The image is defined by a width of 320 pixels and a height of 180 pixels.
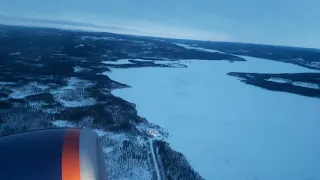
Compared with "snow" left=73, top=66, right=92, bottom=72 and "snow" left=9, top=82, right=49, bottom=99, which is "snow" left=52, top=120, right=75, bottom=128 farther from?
"snow" left=73, top=66, right=92, bottom=72

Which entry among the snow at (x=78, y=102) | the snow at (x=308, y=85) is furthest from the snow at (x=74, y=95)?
the snow at (x=308, y=85)

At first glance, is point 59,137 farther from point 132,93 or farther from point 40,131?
point 132,93

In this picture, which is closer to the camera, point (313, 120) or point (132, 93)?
point (313, 120)

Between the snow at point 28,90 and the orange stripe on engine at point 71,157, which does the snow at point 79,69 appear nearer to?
Result: the snow at point 28,90

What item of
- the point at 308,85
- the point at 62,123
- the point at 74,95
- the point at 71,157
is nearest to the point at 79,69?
the point at 74,95

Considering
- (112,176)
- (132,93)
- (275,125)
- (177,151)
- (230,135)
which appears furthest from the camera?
(132,93)

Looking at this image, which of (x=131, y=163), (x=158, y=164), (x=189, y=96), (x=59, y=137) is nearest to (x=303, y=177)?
(x=158, y=164)
